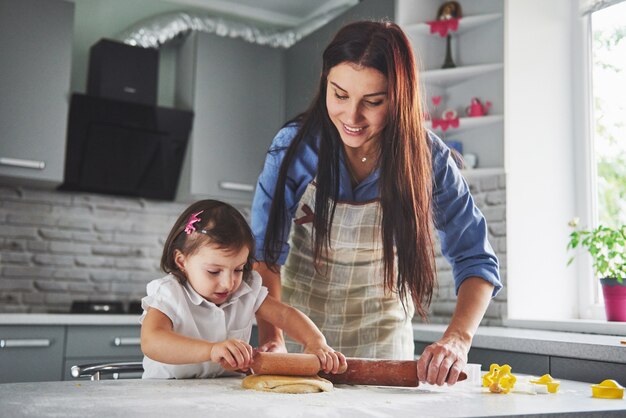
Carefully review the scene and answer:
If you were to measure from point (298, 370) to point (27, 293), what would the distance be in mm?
2766

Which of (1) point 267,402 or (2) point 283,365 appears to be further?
(2) point 283,365

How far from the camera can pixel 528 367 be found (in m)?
2.12

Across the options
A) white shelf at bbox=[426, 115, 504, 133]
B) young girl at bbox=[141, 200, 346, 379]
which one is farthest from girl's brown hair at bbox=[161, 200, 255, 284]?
white shelf at bbox=[426, 115, 504, 133]

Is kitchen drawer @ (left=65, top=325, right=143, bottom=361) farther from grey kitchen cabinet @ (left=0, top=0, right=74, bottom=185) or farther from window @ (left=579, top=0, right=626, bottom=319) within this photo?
window @ (left=579, top=0, right=626, bottom=319)

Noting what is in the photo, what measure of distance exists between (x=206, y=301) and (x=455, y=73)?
1982 mm

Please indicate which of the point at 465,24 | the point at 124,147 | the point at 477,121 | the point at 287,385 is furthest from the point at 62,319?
the point at 465,24

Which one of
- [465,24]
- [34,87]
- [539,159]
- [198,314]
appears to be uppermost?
[465,24]

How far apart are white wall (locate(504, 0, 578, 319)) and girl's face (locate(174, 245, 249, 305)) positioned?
1.72 meters

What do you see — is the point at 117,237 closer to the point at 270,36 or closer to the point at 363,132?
the point at 270,36

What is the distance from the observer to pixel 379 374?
1.22 metres

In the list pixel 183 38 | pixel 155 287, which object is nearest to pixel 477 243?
pixel 155 287

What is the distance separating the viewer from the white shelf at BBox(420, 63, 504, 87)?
2.93m

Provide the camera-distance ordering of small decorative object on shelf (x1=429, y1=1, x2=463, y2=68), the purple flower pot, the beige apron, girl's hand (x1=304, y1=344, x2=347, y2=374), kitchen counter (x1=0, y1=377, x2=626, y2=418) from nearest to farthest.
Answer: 1. kitchen counter (x1=0, y1=377, x2=626, y2=418)
2. girl's hand (x1=304, y1=344, x2=347, y2=374)
3. the beige apron
4. the purple flower pot
5. small decorative object on shelf (x1=429, y1=1, x2=463, y2=68)

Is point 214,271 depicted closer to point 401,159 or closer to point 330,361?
point 330,361
